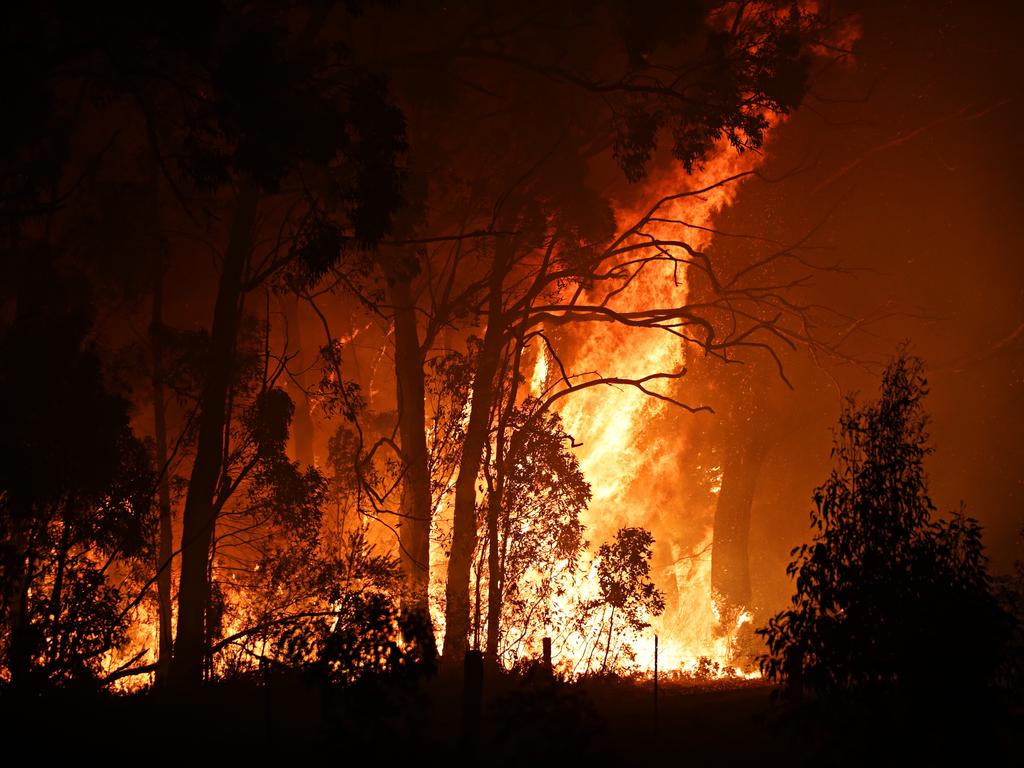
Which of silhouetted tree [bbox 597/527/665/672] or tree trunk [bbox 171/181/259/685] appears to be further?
silhouetted tree [bbox 597/527/665/672]

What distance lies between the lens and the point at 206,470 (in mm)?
14266

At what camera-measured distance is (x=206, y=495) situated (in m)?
14.2

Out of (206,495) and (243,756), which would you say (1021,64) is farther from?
(243,756)

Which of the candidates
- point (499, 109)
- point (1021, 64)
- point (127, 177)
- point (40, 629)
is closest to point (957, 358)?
point (1021, 64)

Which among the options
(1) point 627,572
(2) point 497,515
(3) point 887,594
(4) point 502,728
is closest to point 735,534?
(1) point 627,572

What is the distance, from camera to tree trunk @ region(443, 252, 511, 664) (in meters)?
18.7

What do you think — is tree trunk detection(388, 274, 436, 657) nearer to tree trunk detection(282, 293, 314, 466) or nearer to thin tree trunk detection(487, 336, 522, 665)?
thin tree trunk detection(487, 336, 522, 665)

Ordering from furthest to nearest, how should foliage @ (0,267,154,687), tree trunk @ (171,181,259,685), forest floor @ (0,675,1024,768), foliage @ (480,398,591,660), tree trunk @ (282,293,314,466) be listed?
tree trunk @ (282,293,314,466) → foliage @ (480,398,591,660) → tree trunk @ (171,181,259,685) → foliage @ (0,267,154,687) → forest floor @ (0,675,1024,768)

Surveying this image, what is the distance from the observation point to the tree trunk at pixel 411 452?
61.8 feet

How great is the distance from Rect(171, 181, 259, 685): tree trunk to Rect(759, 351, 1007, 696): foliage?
8661mm

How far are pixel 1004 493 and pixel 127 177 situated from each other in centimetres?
2829

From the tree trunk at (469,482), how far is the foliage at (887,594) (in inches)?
427

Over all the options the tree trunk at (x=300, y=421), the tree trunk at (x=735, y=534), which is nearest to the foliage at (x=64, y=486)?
the tree trunk at (x=300, y=421)

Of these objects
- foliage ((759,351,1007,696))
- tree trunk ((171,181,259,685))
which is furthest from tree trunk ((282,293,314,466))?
foliage ((759,351,1007,696))
